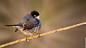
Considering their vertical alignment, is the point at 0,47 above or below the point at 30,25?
below

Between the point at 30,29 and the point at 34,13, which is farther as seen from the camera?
the point at 34,13

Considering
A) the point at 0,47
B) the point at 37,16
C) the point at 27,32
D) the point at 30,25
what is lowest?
the point at 0,47

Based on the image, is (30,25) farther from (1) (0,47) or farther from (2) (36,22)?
(1) (0,47)

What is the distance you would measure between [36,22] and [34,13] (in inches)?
7.1

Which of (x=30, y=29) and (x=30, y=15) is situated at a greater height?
(x=30, y=15)

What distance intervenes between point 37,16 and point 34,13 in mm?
75

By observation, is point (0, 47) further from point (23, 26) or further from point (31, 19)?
point (31, 19)

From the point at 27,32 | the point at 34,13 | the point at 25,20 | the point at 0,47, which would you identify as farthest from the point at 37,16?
the point at 0,47

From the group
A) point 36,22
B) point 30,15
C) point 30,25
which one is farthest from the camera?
point 30,15

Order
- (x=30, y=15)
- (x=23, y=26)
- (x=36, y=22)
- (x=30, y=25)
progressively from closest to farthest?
(x=23, y=26), (x=30, y=25), (x=36, y=22), (x=30, y=15)

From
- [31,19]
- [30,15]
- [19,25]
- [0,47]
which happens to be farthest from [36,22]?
[0,47]

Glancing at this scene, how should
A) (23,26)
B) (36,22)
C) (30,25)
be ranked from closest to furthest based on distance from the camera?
(23,26)
(30,25)
(36,22)

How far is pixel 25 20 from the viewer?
4.46 feet

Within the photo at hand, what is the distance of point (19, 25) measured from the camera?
3.92 ft
